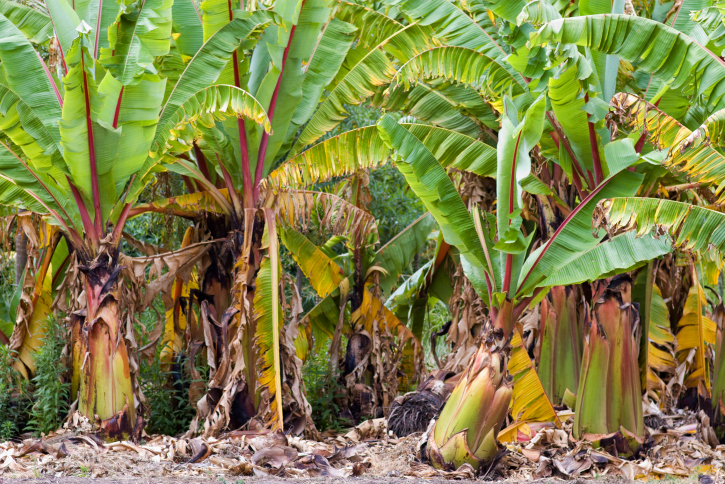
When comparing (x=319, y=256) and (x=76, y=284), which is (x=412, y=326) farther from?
(x=76, y=284)

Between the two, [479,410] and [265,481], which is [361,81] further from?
[265,481]

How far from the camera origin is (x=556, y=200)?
25.2ft

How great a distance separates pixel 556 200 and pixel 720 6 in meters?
2.64

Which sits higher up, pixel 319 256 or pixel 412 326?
pixel 319 256

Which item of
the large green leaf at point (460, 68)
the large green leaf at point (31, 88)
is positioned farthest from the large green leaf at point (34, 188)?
the large green leaf at point (460, 68)

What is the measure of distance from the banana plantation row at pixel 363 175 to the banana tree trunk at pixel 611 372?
0.02 m

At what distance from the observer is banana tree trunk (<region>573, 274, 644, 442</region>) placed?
7.05 metres

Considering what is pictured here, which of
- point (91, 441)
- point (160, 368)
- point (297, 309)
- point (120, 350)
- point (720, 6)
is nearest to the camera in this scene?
point (720, 6)

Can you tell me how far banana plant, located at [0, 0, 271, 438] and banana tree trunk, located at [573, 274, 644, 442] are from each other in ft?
13.8

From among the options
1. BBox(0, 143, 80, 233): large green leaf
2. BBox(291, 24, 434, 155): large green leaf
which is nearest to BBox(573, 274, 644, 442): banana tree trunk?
BBox(291, 24, 434, 155): large green leaf

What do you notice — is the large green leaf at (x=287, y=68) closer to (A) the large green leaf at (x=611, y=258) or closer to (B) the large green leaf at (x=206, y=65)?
(B) the large green leaf at (x=206, y=65)

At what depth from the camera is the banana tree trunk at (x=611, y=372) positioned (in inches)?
278

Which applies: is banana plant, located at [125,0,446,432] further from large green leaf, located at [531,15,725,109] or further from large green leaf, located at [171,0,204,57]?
large green leaf, located at [531,15,725,109]

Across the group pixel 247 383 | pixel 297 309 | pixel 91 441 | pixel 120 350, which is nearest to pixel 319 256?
pixel 297 309
